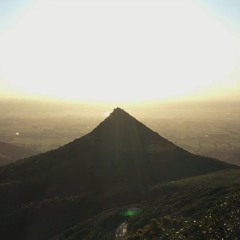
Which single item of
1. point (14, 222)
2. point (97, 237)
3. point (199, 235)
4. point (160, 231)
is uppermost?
point (199, 235)

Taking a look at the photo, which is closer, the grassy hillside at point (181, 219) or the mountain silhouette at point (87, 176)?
the grassy hillside at point (181, 219)

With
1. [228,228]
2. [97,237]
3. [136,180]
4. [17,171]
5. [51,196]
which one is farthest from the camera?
[17,171]

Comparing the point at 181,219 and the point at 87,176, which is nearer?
the point at 181,219

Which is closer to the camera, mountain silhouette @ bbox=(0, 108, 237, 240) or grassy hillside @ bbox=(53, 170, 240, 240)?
grassy hillside @ bbox=(53, 170, 240, 240)

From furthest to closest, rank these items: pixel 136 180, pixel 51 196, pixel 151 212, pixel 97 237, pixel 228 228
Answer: pixel 136 180, pixel 51 196, pixel 151 212, pixel 97 237, pixel 228 228

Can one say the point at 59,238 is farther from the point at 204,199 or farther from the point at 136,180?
the point at 136,180

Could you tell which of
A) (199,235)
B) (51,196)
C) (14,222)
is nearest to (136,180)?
(51,196)

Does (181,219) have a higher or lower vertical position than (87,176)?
higher

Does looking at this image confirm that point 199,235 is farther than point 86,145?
No
